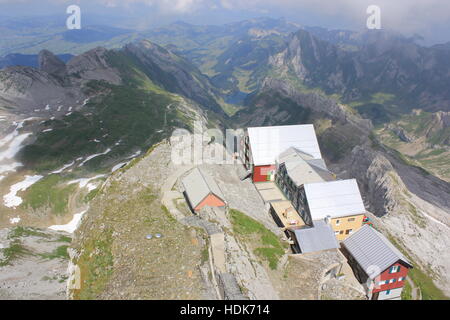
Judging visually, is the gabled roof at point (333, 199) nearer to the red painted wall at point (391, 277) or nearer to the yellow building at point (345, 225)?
the yellow building at point (345, 225)

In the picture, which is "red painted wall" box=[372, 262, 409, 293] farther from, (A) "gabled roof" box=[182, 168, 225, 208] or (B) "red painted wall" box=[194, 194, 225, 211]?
(A) "gabled roof" box=[182, 168, 225, 208]

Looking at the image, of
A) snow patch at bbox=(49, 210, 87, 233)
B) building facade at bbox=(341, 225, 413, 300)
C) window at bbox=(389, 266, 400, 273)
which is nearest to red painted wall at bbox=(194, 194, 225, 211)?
building facade at bbox=(341, 225, 413, 300)

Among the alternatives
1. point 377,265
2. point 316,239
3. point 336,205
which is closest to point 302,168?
point 336,205

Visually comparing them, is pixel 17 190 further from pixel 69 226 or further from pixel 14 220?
pixel 69 226

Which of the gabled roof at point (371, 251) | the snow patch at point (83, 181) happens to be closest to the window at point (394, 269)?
the gabled roof at point (371, 251)
